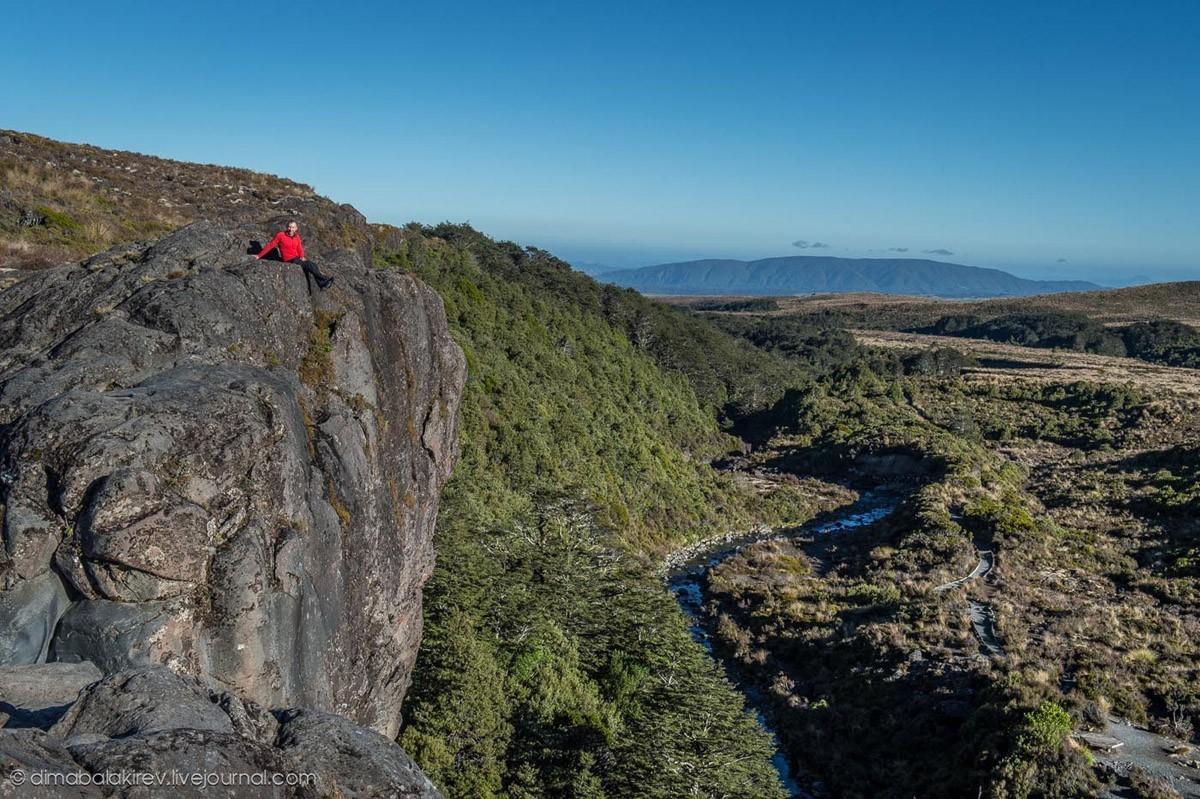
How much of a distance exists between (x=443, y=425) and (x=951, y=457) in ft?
210

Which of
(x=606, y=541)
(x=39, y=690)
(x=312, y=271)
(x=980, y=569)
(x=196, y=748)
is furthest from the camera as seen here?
(x=980, y=569)

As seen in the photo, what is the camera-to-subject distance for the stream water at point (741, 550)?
31.7 m

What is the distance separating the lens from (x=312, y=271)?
18078 mm

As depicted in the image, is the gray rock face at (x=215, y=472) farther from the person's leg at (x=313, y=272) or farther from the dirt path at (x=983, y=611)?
the dirt path at (x=983, y=611)

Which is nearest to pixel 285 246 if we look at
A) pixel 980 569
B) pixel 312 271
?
pixel 312 271

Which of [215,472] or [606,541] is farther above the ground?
[215,472]

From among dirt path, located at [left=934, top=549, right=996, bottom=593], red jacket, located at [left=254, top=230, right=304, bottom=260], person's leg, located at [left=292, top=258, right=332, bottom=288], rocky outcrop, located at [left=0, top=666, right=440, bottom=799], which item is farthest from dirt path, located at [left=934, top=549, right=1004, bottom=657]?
rocky outcrop, located at [left=0, top=666, right=440, bottom=799]

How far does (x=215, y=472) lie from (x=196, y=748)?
584cm

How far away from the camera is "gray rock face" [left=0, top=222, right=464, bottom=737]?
10.6 m

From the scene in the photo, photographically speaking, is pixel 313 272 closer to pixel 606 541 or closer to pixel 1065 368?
pixel 606 541

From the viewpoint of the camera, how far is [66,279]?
16328 millimetres

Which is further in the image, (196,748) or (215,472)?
(215,472)

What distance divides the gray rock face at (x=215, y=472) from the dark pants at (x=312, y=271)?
0.25 meters

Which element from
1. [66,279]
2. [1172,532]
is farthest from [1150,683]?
[66,279]
